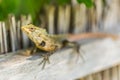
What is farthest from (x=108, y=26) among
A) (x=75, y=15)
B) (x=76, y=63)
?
(x=76, y=63)

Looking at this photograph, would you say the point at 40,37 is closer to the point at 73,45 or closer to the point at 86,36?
the point at 73,45

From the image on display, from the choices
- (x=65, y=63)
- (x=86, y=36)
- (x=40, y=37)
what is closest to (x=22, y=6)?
(x=40, y=37)

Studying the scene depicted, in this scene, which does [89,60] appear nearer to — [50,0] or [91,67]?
[91,67]

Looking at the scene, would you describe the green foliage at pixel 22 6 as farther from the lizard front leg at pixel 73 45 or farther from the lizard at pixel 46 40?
the lizard front leg at pixel 73 45

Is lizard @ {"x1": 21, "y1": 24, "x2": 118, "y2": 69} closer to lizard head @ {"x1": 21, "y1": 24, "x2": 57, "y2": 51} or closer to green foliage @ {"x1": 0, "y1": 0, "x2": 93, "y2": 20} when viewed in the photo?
lizard head @ {"x1": 21, "y1": 24, "x2": 57, "y2": 51}

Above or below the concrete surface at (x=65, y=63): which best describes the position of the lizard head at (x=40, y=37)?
above

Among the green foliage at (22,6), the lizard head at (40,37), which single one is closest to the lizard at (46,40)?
the lizard head at (40,37)
